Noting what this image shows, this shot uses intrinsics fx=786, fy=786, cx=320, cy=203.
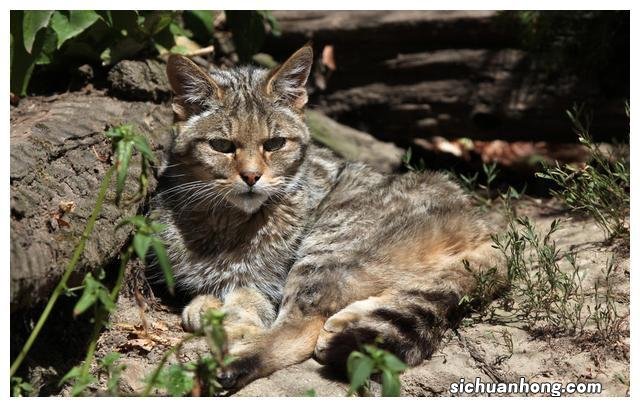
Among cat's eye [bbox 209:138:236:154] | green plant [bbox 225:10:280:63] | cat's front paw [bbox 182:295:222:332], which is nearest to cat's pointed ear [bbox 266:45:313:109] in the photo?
cat's eye [bbox 209:138:236:154]

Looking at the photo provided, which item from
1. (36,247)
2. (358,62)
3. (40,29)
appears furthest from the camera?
(358,62)

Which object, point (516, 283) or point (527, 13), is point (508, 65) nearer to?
point (527, 13)

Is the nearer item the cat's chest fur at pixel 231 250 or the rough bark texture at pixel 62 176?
the rough bark texture at pixel 62 176

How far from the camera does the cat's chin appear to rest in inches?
180

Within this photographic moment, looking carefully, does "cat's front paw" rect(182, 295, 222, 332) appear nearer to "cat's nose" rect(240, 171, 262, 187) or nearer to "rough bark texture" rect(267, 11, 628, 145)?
"cat's nose" rect(240, 171, 262, 187)

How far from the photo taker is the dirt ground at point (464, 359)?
3.96 metres

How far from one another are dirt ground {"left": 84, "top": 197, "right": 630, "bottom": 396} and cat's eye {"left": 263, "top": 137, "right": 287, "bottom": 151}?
1200mm

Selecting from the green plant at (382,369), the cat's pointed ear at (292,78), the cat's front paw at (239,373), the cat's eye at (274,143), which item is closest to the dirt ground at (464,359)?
the cat's front paw at (239,373)

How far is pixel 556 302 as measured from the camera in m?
4.55

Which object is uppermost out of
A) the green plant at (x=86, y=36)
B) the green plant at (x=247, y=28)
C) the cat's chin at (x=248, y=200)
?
the green plant at (x=86, y=36)

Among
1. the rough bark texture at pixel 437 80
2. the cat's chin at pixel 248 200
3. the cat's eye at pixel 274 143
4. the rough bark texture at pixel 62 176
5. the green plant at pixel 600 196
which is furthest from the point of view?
the rough bark texture at pixel 437 80

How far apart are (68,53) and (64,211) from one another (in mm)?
1891

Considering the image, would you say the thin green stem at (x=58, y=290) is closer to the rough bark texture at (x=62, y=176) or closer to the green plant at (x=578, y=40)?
the rough bark texture at (x=62, y=176)

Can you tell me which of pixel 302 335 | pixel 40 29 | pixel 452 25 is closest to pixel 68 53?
pixel 40 29
